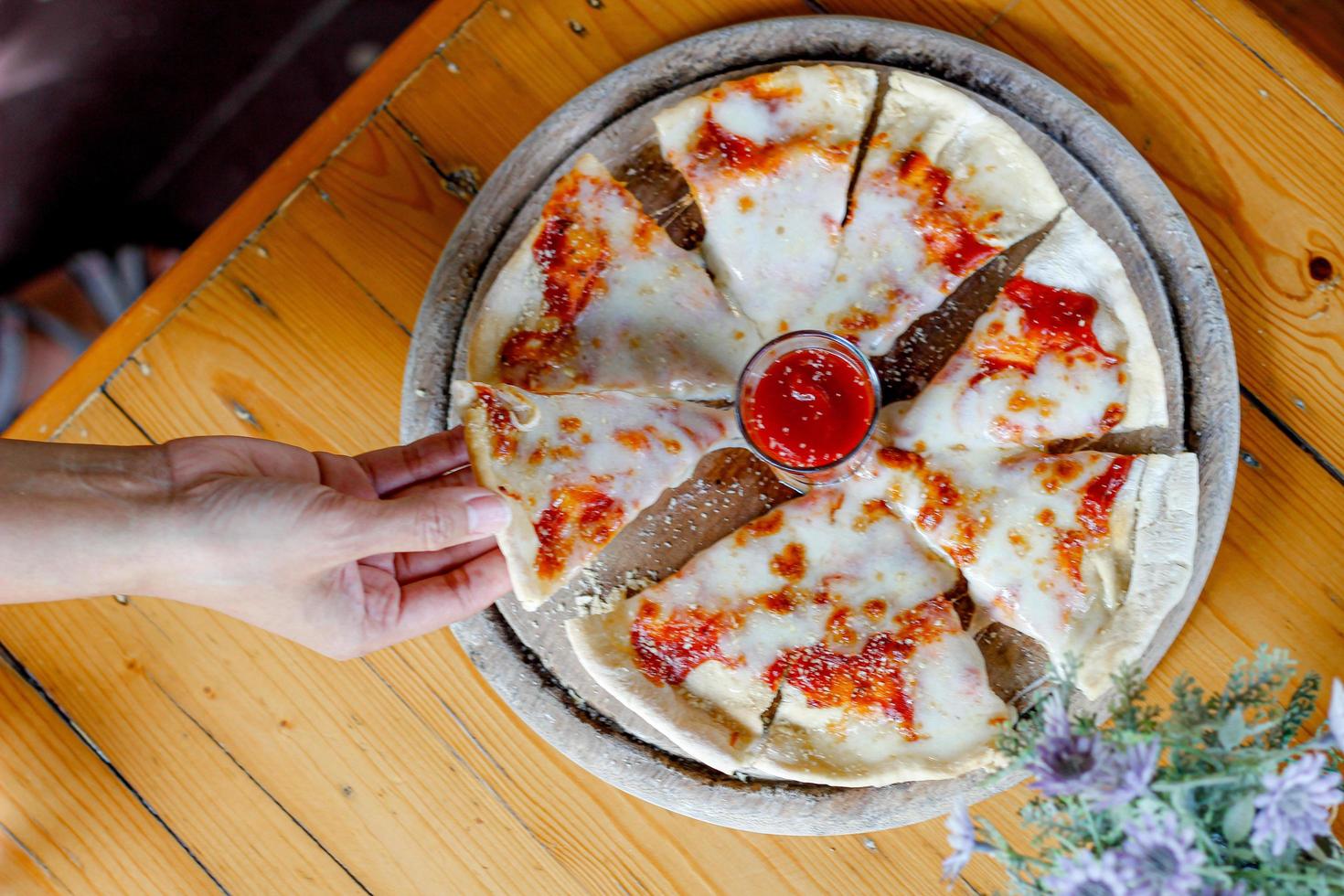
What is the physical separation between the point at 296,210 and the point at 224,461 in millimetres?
722

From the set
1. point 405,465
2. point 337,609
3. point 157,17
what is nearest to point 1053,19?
point 405,465

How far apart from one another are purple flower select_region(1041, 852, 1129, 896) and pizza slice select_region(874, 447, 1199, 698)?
824 millimetres

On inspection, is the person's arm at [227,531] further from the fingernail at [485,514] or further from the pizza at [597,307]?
the pizza at [597,307]

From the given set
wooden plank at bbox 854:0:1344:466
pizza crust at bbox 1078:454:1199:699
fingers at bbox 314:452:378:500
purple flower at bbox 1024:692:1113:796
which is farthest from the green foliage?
fingers at bbox 314:452:378:500

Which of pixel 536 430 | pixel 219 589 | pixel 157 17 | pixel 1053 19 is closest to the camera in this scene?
pixel 219 589

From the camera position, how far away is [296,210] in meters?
2.48

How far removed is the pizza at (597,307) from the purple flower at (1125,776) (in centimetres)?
123

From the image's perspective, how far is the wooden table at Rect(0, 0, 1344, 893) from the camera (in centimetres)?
239

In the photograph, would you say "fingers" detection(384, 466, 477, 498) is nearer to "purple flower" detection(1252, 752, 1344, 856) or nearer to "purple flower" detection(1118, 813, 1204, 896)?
"purple flower" detection(1118, 813, 1204, 896)

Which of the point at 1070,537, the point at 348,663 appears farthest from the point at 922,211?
the point at 348,663

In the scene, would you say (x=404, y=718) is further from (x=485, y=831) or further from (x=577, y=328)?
(x=577, y=328)

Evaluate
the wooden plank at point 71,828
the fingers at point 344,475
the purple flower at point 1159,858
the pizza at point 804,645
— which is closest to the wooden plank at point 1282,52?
the pizza at point 804,645

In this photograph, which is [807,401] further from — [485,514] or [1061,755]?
[1061,755]

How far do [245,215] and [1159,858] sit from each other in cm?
227
